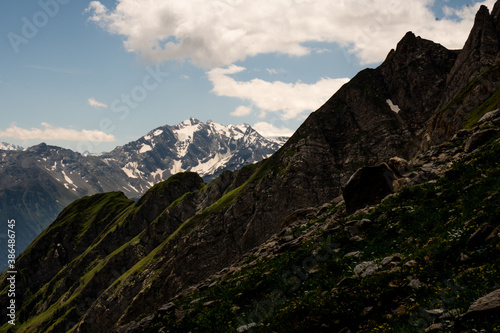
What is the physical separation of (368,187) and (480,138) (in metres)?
9.91

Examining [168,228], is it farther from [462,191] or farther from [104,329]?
[462,191]

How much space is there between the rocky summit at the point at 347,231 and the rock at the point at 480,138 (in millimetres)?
104

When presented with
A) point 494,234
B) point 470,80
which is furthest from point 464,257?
point 470,80

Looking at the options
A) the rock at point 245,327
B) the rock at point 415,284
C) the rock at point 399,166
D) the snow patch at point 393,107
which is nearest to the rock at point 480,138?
the rock at point 399,166

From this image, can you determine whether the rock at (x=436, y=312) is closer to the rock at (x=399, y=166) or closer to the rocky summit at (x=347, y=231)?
the rocky summit at (x=347, y=231)

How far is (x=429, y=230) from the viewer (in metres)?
18.2

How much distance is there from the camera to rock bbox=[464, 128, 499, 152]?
1041 inches

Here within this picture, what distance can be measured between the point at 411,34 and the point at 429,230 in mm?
118128

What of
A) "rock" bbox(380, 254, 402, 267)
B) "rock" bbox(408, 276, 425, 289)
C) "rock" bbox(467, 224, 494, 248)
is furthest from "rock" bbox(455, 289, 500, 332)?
"rock" bbox(380, 254, 402, 267)

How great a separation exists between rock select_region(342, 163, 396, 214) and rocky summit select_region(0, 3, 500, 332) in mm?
130

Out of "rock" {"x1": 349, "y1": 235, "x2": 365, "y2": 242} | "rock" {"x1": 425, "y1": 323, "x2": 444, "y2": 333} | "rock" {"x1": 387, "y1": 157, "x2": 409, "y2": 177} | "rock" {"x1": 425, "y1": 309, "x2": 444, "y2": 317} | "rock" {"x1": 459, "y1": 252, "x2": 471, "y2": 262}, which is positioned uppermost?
"rock" {"x1": 387, "y1": 157, "x2": 409, "y2": 177}

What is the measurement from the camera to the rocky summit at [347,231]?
550 inches

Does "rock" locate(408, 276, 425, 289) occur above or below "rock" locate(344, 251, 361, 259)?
below

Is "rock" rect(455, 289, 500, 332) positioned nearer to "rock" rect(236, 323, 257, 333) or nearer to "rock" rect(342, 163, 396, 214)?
"rock" rect(236, 323, 257, 333)
